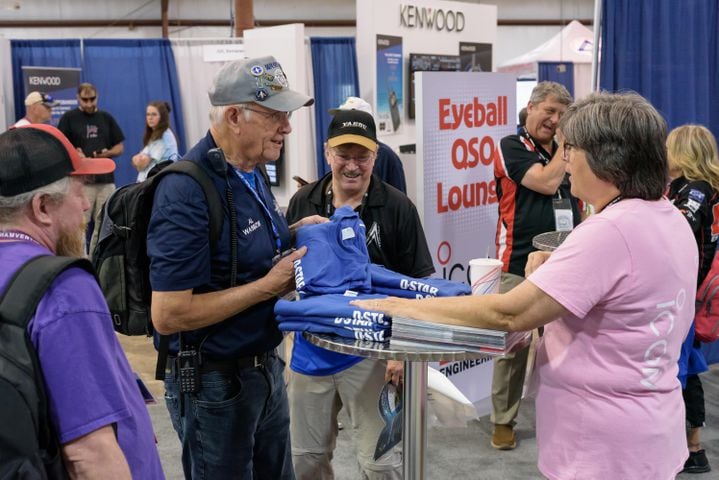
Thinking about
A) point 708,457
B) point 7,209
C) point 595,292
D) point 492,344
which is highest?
Result: point 7,209

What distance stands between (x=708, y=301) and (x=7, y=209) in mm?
3085

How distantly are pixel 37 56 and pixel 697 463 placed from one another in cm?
785

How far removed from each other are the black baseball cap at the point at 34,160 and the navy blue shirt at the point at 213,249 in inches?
14.9

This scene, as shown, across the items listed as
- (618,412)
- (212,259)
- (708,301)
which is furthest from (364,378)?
(708,301)

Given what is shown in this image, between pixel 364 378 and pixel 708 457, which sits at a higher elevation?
pixel 364 378

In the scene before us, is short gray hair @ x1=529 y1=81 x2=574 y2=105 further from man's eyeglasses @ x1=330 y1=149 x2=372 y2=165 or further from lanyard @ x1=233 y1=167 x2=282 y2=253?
lanyard @ x1=233 y1=167 x2=282 y2=253

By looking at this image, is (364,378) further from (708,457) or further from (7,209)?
(708,457)

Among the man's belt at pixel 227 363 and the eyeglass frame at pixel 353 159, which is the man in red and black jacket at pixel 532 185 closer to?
the eyeglass frame at pixel 353 159

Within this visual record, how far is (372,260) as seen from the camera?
2441 millimetres

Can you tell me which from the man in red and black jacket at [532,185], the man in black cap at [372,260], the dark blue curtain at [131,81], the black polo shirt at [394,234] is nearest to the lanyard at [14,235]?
the man in black cap at [372,260]

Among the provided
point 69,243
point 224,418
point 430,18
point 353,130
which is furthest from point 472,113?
point 430,18

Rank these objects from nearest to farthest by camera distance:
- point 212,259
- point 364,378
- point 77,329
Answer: point 77,329, point 212,259, point 364,378

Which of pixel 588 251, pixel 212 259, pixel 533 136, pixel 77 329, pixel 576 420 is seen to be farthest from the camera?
pixel 533 136

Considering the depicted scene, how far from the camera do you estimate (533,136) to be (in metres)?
3.37
